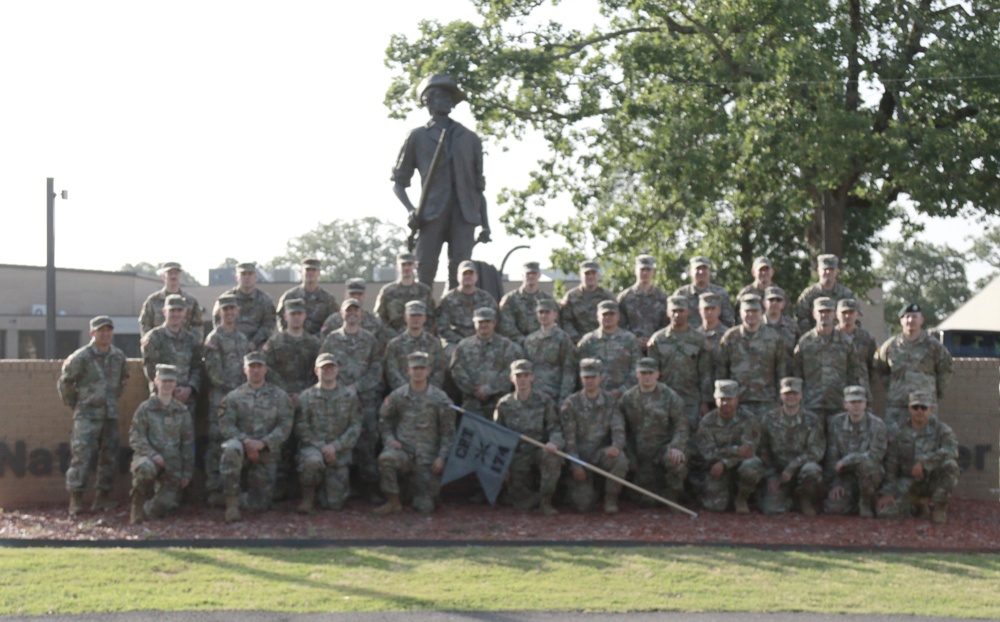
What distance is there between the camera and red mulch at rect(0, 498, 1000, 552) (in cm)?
1107

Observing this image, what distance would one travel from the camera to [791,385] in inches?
474

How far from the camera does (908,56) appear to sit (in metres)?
23.6

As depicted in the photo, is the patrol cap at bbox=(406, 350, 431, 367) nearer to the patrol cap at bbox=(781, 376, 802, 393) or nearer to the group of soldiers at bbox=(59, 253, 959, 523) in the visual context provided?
the group of soldiers at bbox=(59, 253, 959, 523)

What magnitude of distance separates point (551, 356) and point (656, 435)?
1.22 m

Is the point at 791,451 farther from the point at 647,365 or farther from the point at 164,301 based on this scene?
the point at 164,301

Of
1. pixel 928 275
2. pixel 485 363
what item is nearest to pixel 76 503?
pixel 485 363

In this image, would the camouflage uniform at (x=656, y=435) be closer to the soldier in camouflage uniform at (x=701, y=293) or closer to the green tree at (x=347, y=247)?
the soldier in camouflage uniform at (x=701, y=293)

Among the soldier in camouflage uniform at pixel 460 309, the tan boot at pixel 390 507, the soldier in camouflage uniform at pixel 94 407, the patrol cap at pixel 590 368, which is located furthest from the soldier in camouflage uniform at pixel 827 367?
the soldier in camouflage uniform at pixel 94 407

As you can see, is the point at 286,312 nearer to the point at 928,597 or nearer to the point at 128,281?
the point at 928,597

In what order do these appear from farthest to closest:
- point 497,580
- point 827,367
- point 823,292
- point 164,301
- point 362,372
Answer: point 823,292 → point 164,301 → point 362,372 → point 827,367 → point 497,580

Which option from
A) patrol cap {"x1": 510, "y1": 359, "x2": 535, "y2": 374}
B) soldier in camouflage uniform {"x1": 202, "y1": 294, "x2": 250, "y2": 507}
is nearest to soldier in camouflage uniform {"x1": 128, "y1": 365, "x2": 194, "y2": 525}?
soldier in camouflage uniform {"x1": 202, "y1": 294, "x2": 250, "y2": 507}

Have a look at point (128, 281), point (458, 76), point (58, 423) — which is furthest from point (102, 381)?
point (128, 281)

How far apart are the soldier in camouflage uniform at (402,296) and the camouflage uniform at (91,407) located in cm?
254

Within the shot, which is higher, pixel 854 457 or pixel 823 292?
pixel 823 292
